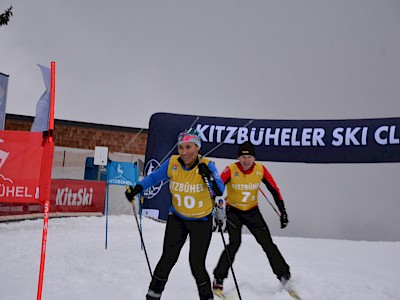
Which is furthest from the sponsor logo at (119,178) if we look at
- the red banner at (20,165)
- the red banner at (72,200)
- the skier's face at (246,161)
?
the red banner at (72,200)

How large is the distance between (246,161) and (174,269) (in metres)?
2.40

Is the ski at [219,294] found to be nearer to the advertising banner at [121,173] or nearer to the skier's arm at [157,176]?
the skier's arm at [157,176]

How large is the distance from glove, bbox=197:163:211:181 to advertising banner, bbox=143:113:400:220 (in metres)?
6.05

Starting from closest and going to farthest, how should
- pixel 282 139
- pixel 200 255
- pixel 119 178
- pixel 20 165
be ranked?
pixel 20 165, pixel 200 255, pixel 119 178, pixel 282 139

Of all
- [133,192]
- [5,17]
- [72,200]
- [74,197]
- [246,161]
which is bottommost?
[72,200]

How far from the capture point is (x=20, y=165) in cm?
369

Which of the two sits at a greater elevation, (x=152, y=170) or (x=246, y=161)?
(x=152, y=170)

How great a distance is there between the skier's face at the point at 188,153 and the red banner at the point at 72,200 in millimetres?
12791

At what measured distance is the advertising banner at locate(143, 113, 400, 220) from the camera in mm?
9047

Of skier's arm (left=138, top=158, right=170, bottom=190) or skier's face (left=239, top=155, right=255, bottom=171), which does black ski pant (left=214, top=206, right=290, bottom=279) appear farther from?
skier's arm (left=138, top=158, right=170, bottom=190)

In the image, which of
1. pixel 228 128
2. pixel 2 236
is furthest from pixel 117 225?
pixel 228 128

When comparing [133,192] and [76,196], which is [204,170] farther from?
[76,196]

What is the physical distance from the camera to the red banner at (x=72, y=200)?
49.8 ft

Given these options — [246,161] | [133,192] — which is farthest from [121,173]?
[133,192]
